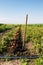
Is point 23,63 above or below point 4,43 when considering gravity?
below

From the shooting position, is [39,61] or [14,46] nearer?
[39,61]

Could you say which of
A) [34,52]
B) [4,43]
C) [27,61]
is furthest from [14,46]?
[27,61]

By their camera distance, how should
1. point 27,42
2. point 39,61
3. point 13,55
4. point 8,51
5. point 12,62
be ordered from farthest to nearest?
point 27,42 < point 8,51 < point 13,55 < point 12,62 < point 39,61

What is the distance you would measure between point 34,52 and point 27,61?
3.65 feet

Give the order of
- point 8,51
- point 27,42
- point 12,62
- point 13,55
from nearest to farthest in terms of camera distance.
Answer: point 12,62, point 13,55, point 8,51, point 27,42

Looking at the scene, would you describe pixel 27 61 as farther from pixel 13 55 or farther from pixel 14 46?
pixel 14 46

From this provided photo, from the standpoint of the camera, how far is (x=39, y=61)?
5969 millimetres

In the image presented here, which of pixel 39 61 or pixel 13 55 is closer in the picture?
pixel 39 61

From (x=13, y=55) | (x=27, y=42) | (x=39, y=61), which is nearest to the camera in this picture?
(x=39, y=61)

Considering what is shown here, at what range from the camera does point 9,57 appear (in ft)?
21.4

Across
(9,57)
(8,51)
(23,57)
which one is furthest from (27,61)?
(8,51)

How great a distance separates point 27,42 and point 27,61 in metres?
2.82

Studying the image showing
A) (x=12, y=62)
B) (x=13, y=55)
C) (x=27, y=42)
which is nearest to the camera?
(x=12, y=62)

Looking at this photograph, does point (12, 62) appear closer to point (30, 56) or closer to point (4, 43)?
point (30, 56)
